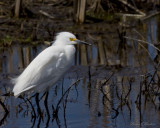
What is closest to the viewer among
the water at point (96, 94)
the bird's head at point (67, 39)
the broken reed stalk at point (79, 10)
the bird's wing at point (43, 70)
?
the water at point (96, 94)

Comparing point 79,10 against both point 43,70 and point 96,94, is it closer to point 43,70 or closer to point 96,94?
point 96,94

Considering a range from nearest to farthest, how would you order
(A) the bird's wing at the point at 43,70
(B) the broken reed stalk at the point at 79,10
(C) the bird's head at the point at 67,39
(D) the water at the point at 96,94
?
(D) the water at the point at 96,94 → (A) the bird's wing at the point at 43,70 → (C) the bird's head at the point at 67,39 → (B) the broken reed stalk at the point at 79,10

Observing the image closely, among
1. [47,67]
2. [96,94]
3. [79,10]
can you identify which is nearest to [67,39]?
[47,67]

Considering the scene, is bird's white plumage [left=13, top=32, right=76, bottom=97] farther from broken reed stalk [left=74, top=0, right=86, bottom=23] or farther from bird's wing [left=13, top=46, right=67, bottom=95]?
broken reed stalk [left=74, top=0, right=86, bottom=23]

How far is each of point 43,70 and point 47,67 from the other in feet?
0.26

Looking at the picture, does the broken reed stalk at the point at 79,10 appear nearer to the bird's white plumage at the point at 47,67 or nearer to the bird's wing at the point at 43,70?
the bird's white plumage at the point at 47,67

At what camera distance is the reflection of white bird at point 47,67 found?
23.9 ft

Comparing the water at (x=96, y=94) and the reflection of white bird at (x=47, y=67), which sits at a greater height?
the reflection of white bird at (x=47, y=67)

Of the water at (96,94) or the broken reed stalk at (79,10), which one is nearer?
the water at (96,94)

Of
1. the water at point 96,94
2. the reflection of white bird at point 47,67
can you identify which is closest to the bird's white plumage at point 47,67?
the reflection of white bird at point 47,67

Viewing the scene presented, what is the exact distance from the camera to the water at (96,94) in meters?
6.89

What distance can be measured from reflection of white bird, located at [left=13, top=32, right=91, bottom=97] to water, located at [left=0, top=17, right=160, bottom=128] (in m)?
0.26

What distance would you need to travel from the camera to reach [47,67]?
7426 mm

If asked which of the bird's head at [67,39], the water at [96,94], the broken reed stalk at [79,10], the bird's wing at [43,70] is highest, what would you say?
the broken reed stalk at [79,10]
